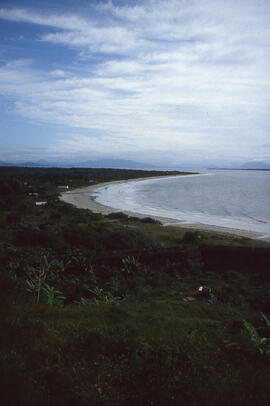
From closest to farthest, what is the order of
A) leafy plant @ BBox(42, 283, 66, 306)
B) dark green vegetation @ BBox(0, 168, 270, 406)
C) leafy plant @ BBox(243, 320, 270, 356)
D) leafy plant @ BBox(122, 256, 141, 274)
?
dark green vegetation @ BBox(0, 168, 270, 406) < leafy plant @ BBox(243, 320, 270, 356) < leafy plant @ BBox(42, 283, 66, 306) < leafy plant @ BBox(122, 256, 141, 274)

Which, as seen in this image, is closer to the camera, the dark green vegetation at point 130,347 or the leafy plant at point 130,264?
the dark green vegetation at point 130,347

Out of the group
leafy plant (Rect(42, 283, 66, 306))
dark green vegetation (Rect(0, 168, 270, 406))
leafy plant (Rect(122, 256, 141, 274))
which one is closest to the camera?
dark green vegetation (Rect(0, 168, 270, 406))

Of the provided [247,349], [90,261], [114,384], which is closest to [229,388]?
[247,349]

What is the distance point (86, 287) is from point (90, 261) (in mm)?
1991

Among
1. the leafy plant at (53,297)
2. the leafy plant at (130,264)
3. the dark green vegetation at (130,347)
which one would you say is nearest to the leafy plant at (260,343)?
the dark green vegetation at (130,347)

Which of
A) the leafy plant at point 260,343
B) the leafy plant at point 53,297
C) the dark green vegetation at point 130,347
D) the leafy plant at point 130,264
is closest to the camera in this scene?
the dark green vegetation at point 130,347

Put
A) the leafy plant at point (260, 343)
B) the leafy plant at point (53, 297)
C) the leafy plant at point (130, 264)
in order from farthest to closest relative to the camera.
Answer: the leafy plant at point (130, 264)
the leafy plant at point (53, 297)
the leafy plant at point (260, 343)

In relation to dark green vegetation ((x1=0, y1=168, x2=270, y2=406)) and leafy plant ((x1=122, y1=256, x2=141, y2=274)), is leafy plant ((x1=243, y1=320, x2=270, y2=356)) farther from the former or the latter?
leafy plant ((x1=122, y1=256, x2=141, y2=274))

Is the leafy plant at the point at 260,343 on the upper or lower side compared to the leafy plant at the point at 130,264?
upper

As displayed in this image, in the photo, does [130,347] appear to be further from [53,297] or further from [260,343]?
[53,297]

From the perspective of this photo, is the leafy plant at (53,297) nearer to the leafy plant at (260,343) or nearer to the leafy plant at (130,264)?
the leafy plant at (130,264)

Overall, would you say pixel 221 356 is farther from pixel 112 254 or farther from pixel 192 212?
pixel 192 212

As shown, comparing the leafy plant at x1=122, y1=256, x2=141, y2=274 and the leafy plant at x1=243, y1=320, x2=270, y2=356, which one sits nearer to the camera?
the leafy plant at x1=243, y1=320, x2=270, y2=356

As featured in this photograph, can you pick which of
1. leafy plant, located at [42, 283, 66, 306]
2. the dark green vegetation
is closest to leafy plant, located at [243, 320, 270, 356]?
the dark green vegetation
